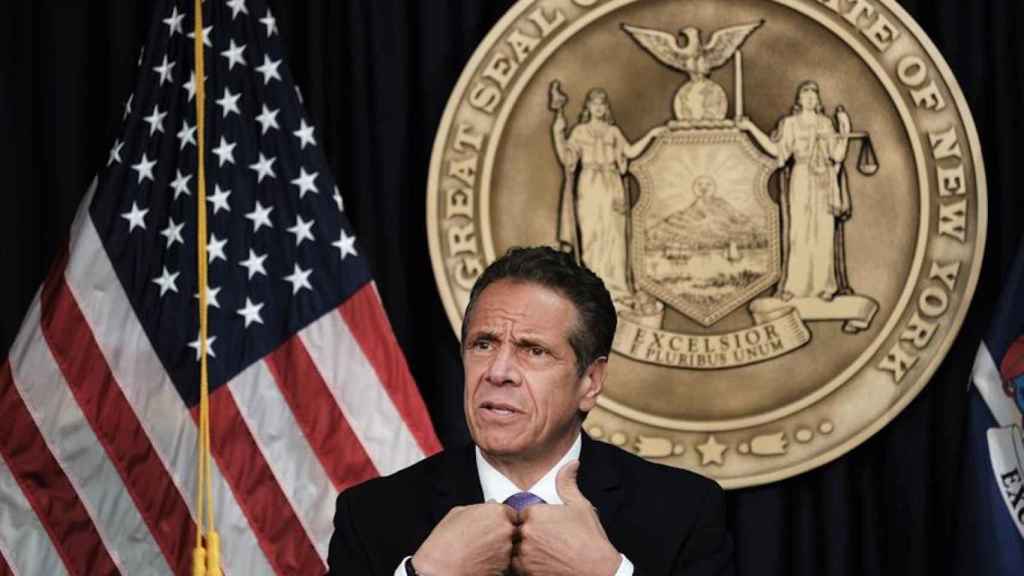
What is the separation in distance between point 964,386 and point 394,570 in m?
2.14

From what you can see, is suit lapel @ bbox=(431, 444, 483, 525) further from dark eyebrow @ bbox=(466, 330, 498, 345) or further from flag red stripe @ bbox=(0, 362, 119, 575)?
flag red stripe @ bbox=(0, 362, 119, 575)

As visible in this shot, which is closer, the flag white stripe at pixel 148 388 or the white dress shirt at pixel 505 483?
the white dress shirt at pixel 505 483

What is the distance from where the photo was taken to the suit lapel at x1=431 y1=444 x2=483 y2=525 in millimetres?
2393

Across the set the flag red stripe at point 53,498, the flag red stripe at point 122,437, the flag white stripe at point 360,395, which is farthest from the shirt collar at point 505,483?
the flag red stripe at point 53,498

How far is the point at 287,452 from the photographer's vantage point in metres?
3.83

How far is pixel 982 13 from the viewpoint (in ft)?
13.3

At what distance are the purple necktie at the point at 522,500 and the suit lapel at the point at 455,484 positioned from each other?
6cm

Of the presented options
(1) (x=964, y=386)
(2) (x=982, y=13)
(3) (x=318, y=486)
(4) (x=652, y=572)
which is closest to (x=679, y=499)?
(4) (x=652, y=572)

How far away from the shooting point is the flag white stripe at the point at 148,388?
3.79 meters

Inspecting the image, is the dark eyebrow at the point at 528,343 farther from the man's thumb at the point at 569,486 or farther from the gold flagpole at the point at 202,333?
the gold flagpole at the point at 202,333

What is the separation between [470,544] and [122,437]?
6.02 feet

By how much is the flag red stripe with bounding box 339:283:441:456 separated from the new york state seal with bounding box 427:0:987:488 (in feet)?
0.69

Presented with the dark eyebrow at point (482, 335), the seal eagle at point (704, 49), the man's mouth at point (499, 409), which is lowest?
the man's mouth at point (499, 409)

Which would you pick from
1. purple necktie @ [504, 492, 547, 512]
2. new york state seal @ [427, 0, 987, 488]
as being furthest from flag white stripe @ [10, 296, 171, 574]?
purple necktie @ [504, 492, 547, 512]
